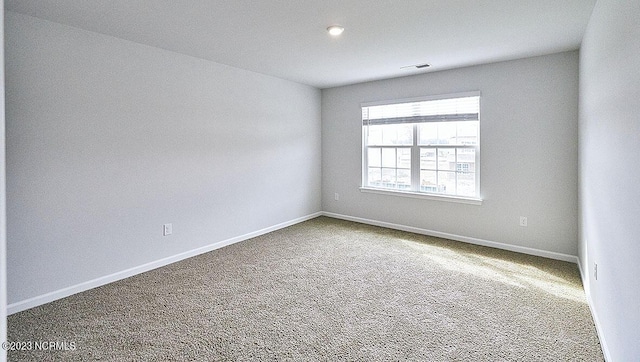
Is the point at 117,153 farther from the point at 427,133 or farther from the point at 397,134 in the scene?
the point at 427,133

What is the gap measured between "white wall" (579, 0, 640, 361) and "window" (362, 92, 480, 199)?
162 centimetres

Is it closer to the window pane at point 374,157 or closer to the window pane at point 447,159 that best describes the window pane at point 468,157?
the window pane at point 447,159

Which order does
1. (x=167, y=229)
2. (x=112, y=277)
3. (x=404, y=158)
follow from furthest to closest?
(x=404, y=158) < (x=167, y=229) < (x=112, y=277)

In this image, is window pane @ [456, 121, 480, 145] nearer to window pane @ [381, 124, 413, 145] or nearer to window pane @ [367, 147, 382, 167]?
window pane @ [381, 124, 413, 145]

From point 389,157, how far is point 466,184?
1.24 metres

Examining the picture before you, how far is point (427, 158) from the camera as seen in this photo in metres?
4.80

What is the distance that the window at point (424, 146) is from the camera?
439 centimetres

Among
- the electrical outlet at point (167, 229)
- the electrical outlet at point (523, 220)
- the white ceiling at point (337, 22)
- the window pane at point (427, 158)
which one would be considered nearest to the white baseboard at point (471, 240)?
the electrical outlet at point (523, 220)

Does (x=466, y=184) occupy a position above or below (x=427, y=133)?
below

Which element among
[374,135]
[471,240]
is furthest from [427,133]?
[471,240]

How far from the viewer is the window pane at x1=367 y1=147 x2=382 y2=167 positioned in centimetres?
535

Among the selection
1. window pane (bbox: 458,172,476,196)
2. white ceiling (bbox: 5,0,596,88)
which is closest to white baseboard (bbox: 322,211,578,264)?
window pane (bbox: 458,172,476,196)

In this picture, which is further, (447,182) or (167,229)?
(447,182)

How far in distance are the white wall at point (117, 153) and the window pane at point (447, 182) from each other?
2501 mm
